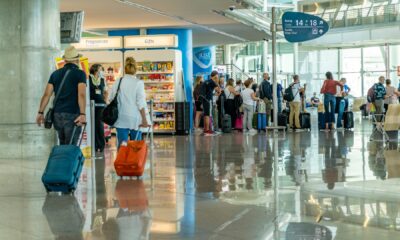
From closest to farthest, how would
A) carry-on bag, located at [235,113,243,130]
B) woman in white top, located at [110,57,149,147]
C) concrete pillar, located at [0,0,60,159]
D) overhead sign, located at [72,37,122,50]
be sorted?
woman in white top, located at [110,57,149,147], concrete pillar, located at [0,0,60,159], overhead sign, located at [72,37,122,50], carry-on bag, located at [235,113,243,130]

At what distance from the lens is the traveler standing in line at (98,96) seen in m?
15.0

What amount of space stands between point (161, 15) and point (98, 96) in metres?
6.80

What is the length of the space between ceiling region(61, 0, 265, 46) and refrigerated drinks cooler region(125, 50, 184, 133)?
1110 mm

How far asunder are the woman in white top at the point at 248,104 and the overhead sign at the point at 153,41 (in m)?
2.92

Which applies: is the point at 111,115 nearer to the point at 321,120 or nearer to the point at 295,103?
the point at 295,103

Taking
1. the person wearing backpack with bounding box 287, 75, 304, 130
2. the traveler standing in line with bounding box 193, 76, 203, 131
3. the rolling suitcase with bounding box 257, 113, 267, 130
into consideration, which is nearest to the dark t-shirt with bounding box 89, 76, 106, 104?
the traveler standing in line with bounding box 193, 76, 203, 131

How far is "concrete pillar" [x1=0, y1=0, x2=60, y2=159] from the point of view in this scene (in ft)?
46.5

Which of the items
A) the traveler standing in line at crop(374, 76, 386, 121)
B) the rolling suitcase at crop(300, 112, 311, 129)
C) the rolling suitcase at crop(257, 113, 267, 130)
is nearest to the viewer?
the traveler standing in line at crop(374, 76, 386, 121)

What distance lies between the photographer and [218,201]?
25.6 ft

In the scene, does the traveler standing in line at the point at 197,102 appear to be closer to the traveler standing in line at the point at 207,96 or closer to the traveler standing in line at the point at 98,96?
the traveler standing in line at the point at 207,96

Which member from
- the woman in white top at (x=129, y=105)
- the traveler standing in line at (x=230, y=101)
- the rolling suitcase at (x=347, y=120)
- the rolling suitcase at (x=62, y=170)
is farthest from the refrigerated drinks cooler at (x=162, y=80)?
the rolling suitcase at (x=62, y=170)

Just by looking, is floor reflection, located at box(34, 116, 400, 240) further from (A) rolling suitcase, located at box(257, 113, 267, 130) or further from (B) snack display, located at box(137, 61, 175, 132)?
(A) rolling suitcase, located at box(257, 113, 267, 130)

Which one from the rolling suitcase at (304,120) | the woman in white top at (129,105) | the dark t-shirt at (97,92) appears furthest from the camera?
the rolling suitcase at (304,120)

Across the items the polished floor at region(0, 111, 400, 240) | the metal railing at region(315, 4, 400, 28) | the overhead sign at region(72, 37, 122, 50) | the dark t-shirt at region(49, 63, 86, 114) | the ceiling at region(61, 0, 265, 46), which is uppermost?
the metal railing at region(315, 4, 400, 28)
